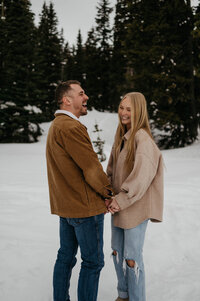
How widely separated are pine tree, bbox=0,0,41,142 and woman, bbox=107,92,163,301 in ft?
61.2

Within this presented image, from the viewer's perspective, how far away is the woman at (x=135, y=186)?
2311 millimetres

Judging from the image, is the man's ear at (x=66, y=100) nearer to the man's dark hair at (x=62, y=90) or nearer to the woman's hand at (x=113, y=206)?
the man's dark hair at (x=62, y=90)

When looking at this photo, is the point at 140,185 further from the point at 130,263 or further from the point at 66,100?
the point at 66,100

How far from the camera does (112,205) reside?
7.77 ft

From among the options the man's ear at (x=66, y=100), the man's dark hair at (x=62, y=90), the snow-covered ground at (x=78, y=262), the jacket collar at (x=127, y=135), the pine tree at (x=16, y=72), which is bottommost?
the snow-covered ground at (x=78, y=262)

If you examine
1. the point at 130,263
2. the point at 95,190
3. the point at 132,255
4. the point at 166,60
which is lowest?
the point at 130,263

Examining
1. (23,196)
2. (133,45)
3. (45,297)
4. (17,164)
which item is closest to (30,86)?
(133,45)

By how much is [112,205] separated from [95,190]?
0.76 feet

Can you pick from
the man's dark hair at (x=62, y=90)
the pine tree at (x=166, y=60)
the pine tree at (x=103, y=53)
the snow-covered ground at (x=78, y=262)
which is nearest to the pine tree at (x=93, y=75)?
the pine tree at (x=103, y=53)

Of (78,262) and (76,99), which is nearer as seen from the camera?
(76,99)

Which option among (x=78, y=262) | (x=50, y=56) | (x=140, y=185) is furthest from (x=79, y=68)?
(x=140, y=185)

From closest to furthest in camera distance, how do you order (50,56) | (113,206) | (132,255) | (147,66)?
(113,206) → (132,255) → (147,66) → (50,56)

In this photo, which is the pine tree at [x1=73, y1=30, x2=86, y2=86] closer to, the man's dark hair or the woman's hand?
the man's dark hair

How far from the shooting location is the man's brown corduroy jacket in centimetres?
222
